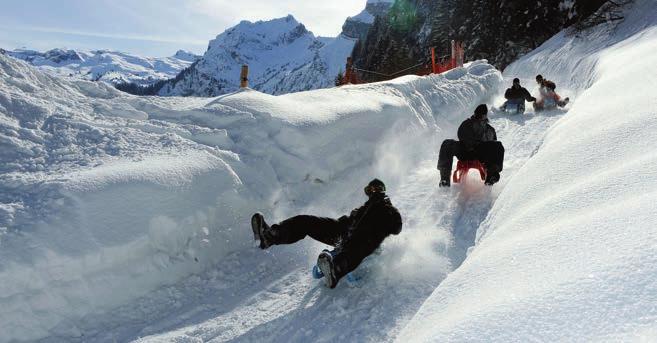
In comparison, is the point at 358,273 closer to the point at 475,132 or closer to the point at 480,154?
the point at 480,154

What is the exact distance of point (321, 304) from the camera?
340 centimetres

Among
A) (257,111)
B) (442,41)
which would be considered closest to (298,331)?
(257,111)

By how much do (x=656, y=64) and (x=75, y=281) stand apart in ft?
22.0

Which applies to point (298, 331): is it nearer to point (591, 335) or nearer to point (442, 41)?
point (591, 335)

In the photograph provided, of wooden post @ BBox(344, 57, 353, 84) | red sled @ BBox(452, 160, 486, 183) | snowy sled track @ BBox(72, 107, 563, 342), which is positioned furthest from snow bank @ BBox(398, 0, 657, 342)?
wooden post @ BBox(344, 57, 353, 84)

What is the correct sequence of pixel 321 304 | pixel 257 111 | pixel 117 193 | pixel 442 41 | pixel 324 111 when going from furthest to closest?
1. pixel 442 41
2. pixel 324 111
3. pixel 257 111
4. pixel 117 193
5. pixel 321 304

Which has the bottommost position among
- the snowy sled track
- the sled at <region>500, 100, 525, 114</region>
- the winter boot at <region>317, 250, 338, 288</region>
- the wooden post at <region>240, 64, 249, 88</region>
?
the snowy sled track

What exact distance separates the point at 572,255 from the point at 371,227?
1.81 metres

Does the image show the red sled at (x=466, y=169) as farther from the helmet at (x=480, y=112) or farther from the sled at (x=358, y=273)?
the sled at (x=358, y=273)

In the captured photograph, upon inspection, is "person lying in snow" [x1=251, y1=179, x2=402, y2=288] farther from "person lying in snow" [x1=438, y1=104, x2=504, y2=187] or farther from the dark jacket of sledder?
"person lying in snow" [x1=438, y1=104, x2=504, y2=187]

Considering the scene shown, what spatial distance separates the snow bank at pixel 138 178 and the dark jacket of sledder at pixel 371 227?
1.52 metres

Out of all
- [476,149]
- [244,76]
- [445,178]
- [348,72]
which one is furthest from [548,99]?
[348,72]

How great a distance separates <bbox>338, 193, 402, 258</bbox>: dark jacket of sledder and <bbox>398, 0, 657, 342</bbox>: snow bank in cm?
87

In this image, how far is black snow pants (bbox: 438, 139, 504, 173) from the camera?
17.1 feet
